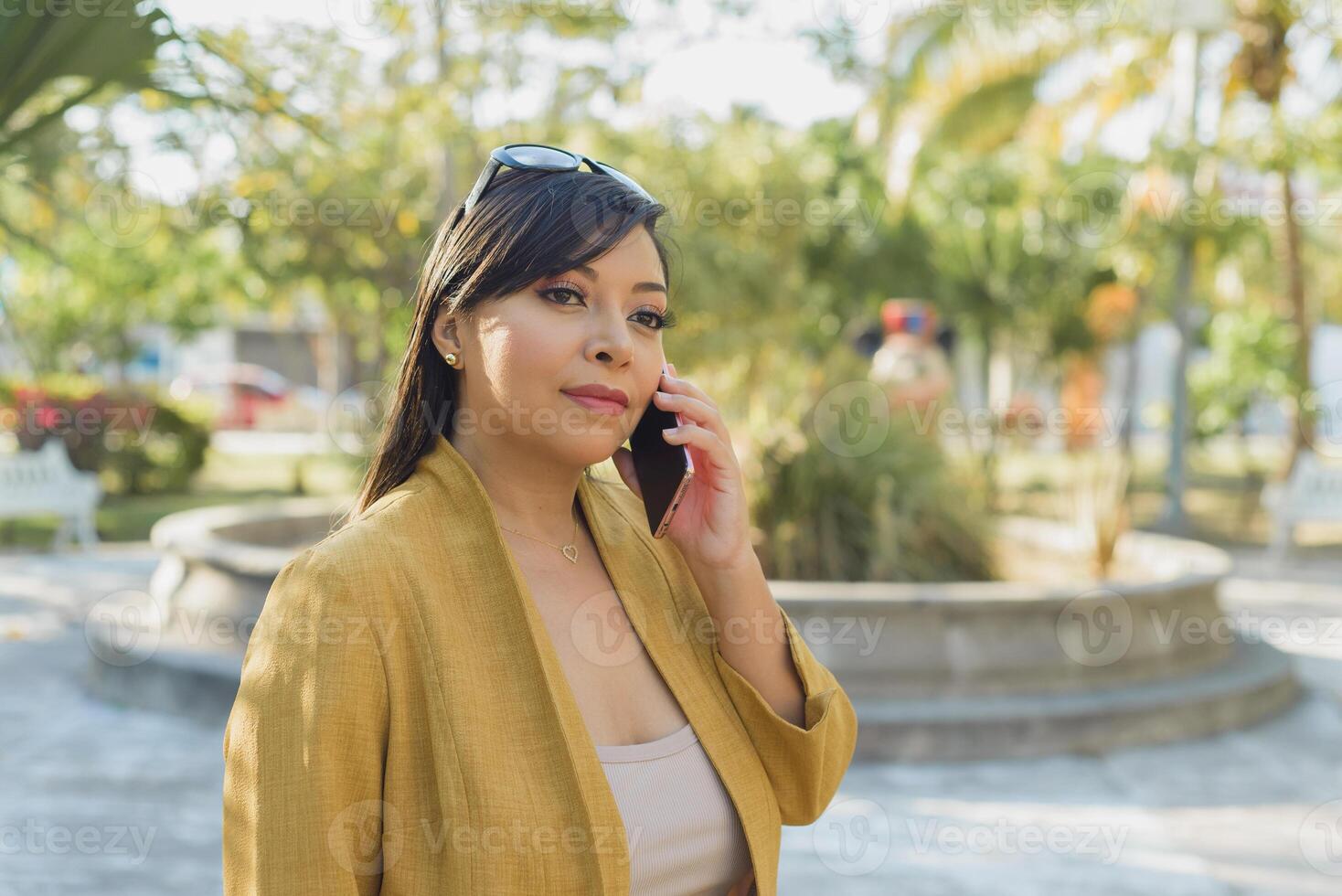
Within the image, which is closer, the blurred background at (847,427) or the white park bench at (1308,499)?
the blurred background at (847,427)

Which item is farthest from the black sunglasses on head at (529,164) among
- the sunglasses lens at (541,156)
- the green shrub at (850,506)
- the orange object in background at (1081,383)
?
the orange object in background at (1081,383)

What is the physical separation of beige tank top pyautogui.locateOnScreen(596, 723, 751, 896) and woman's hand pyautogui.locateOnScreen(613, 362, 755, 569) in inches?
11.3

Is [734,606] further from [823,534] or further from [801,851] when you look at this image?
[823,534]

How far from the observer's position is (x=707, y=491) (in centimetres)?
196

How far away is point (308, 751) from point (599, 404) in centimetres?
61

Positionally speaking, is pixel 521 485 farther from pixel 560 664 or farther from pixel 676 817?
pixel 676 817

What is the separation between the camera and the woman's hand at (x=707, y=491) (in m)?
1.89

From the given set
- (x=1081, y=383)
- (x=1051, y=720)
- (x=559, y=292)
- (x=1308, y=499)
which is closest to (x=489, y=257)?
(x=559, y=292)

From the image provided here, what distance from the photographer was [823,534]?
706cm

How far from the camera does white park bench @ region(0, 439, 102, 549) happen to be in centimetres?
1093

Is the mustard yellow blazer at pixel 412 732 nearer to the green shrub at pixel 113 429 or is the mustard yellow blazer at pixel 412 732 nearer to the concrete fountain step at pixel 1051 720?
the concrete fountain step at pixel 1051 720

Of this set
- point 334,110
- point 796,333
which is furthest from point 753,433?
point 796,333

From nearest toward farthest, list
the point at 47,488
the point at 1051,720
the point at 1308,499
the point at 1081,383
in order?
the point at 1051,720
the point at 47,488
the point at 1308,499
the point at 1081,383

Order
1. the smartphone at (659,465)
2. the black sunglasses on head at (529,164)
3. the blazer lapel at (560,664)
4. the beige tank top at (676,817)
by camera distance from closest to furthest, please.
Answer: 1. the blazer lapel at (560,664)
2. the beige tank top at (676,817)
3. the black sunglasses on head at (529,164)
4. the smartphone at (659,465)
